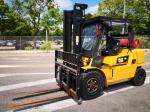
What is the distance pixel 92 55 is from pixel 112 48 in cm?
89

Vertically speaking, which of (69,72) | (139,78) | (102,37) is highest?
(102,37)

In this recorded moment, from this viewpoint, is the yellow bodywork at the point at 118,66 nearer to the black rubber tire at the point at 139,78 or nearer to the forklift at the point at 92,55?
the forklift at the point at 92,55

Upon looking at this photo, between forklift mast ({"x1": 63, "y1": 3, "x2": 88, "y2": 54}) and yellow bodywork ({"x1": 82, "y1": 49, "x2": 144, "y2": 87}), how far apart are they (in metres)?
0.59

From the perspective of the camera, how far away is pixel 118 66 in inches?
329

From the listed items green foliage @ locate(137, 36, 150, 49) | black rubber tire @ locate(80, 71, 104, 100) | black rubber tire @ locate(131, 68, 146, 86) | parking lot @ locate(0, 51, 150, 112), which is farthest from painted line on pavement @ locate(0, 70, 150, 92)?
green foliage @ locate(137, 36, 150, 49)

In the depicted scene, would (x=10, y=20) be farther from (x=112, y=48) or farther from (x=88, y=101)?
(x=88, y=101)

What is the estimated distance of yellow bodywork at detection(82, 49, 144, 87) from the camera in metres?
8.00

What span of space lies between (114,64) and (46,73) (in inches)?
190

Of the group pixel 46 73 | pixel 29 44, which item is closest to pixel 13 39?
pixel 29 44

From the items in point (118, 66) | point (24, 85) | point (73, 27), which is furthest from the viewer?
point (24, 85)

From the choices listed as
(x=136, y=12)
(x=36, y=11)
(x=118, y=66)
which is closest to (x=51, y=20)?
(x=36, y=11)

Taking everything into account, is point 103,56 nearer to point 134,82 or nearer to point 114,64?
point 114,64

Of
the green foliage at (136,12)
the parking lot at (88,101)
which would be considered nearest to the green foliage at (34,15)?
the green foliage at (136,12)

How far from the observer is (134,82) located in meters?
9.32
